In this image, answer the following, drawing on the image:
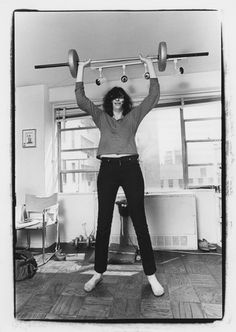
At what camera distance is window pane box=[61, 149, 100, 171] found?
9.81 ft

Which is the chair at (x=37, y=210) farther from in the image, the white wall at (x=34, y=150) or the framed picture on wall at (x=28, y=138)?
the framed picture on wall at (x=28, y=138)

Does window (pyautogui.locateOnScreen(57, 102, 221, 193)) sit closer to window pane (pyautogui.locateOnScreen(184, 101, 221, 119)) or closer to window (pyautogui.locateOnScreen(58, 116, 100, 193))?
window pane (pyautogui.locateOnScreen(184, 101, 221, 119))

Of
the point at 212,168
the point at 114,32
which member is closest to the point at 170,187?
the point at 212,168

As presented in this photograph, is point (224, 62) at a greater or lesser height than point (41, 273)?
greater

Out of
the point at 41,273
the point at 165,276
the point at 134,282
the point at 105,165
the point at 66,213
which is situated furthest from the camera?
the point at 66,213

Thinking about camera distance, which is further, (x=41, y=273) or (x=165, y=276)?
(x=41, y=273)

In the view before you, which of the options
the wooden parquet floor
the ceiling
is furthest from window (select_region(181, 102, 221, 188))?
the wooden parquet floor

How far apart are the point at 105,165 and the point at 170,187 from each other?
61.1 inches

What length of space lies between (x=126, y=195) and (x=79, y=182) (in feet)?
5.56

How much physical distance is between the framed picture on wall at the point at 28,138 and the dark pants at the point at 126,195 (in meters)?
1.63

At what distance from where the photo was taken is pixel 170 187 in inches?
110

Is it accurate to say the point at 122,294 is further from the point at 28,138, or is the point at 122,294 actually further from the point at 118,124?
the point at 28,138

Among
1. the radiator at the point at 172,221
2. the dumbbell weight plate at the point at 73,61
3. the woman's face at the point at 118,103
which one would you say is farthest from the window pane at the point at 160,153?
the dumbbell weight plate at the point at 73,61
